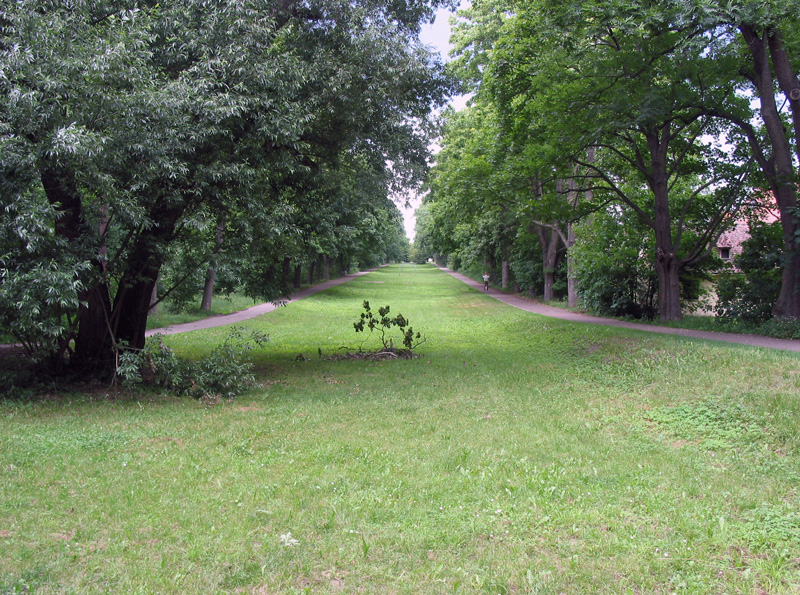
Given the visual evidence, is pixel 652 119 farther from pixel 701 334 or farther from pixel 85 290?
pixel 85 290

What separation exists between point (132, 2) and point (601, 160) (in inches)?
629

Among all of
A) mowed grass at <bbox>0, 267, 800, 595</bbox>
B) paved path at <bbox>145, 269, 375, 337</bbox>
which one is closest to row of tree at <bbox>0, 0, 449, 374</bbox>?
mowed grass at <bbox>0, 267, 800, 595</bbox>

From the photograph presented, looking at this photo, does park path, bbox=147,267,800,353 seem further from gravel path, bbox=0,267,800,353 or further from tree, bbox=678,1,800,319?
tree, bbox=678,1,800,319

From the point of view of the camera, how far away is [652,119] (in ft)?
41.3

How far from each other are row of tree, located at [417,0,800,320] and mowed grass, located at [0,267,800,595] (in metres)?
6.15

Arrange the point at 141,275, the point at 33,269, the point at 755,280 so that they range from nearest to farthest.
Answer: the point at 33,269, the point at 141,275, the point at 755,280

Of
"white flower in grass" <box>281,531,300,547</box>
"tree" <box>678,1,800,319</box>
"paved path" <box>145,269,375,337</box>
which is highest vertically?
"tree" <box>678,1,800,319</box>

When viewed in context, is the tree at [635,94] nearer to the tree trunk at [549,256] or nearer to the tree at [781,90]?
the tree at [781,90]

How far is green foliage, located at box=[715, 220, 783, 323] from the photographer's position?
45.3ft

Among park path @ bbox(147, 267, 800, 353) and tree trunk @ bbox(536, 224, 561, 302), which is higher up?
tree trunk @ bbox(536, 224, 561, 302)

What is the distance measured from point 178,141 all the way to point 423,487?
561cm

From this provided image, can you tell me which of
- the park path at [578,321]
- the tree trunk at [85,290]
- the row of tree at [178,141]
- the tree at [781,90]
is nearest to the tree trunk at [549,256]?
the park path at [578,321]

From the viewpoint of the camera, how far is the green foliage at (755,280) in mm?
13797

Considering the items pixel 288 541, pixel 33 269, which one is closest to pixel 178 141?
pixel 33 269
